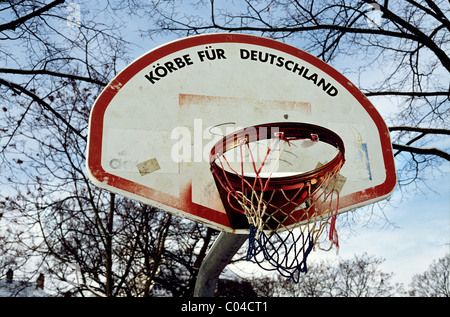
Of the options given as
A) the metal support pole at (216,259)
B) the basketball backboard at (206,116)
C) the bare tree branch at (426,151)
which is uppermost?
the bare tree branch at (426,151)

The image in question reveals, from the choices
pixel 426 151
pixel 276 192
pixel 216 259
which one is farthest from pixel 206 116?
pixel 426 151

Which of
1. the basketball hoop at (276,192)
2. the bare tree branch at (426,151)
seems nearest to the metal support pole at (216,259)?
the basketball hoop at (276,192)

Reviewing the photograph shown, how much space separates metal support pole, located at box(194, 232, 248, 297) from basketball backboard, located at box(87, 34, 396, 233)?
14.0 inches

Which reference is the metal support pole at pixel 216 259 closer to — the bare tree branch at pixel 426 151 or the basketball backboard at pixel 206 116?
the basketball backboard at pixel 206 116

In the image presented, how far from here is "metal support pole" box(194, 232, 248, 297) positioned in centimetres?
315

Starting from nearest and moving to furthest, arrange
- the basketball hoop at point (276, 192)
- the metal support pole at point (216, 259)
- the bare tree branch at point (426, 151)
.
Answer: the basketball hoop at point (276, 192) < the metal support pole at point (216, 259) < the bare tree branch at point (426, 151)

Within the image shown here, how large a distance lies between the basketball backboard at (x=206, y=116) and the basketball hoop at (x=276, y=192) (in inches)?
6.9

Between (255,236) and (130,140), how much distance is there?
3.82 feet

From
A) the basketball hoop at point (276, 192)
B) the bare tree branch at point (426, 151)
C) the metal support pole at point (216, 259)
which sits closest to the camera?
the basketball hoop at point (276, 192)

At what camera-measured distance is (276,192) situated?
110 inches

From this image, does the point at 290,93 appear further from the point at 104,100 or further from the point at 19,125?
the point at 19,125

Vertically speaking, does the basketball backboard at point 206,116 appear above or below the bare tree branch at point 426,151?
below

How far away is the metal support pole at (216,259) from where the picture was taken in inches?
124
